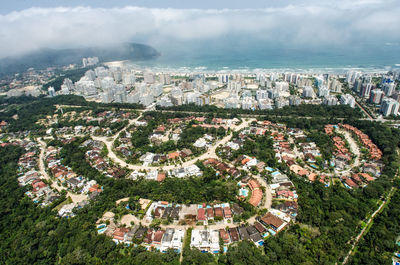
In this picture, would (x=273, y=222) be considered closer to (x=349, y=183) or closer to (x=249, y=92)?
(x=349, y=183)

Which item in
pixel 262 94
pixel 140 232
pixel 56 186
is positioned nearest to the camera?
pixel 140 232

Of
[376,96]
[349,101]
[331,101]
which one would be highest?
[376,96]

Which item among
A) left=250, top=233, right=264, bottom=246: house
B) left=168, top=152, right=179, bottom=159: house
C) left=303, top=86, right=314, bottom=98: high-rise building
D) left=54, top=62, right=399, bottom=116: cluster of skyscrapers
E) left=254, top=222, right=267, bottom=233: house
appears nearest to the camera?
left=250, top=233, right=264, bottom=246: house

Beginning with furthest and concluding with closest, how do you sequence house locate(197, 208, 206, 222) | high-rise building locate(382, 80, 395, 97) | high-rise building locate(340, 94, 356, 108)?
high-rise building locate(382, 80, 395, 97), high-rise building locate(340, 94, 356, 108), house locate(197, 208, 206, 222)

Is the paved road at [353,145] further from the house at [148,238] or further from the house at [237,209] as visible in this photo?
the house at [148,238]

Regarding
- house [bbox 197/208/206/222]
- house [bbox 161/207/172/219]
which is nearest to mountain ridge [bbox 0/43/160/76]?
house [bbox 161/207/172/219]

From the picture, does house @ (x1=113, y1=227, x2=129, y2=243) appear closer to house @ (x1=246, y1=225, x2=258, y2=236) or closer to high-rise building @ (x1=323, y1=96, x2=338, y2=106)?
house @ (x1=246, y1=225, x2=258, y2=236)

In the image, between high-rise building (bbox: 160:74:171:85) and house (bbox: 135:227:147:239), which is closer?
house (bbox: 135:227:147:239)

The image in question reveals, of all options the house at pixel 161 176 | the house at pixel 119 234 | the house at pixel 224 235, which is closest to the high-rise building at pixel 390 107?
the house at pixel 224 235

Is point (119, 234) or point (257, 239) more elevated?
point (257, 239)

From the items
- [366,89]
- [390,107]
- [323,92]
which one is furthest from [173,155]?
[366,89]

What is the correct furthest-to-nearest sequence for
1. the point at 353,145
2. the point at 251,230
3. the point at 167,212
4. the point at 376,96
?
the point at 376,96
the point at 353,145
the point at 167,212
the point at 251,230
